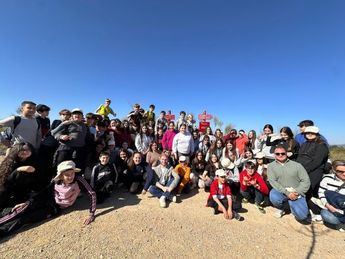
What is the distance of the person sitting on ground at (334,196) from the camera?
188 inches

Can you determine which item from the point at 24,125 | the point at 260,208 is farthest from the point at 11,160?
the point at 260,208

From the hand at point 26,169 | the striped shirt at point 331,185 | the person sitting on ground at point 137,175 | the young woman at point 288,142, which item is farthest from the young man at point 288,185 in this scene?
the hand at point 26,169

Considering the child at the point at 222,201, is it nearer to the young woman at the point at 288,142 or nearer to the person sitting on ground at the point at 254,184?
the person sitting on ground at the point at 254,184

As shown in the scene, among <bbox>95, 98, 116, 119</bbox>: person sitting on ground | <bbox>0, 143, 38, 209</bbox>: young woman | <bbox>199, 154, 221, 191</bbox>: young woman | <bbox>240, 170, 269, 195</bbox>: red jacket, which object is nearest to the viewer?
<bbox>0, 143, 38, 209</bbox>: young woman

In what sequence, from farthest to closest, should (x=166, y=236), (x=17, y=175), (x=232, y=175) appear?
1. (x=232, y=175)
2. (x=17, y=175)
3. (x=166, y=236)

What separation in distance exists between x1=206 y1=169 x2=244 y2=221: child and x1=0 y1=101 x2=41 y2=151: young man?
192 inches

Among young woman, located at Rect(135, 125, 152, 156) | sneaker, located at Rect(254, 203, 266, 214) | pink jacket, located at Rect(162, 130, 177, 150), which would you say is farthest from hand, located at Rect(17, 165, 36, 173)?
sneaker, located at Rect(254, 203, 266, 214)

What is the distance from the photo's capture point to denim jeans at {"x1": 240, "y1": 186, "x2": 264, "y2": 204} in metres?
5.90

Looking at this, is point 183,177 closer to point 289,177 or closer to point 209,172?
point 209,172

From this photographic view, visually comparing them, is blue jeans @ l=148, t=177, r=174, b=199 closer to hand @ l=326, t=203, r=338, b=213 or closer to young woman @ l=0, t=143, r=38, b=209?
young woman @ l=0, t=143, r=38, b=209

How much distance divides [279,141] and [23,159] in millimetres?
7065

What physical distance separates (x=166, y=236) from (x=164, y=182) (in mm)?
2195

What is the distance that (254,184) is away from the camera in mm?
5855

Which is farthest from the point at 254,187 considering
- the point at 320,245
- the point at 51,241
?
the point at 51,241
